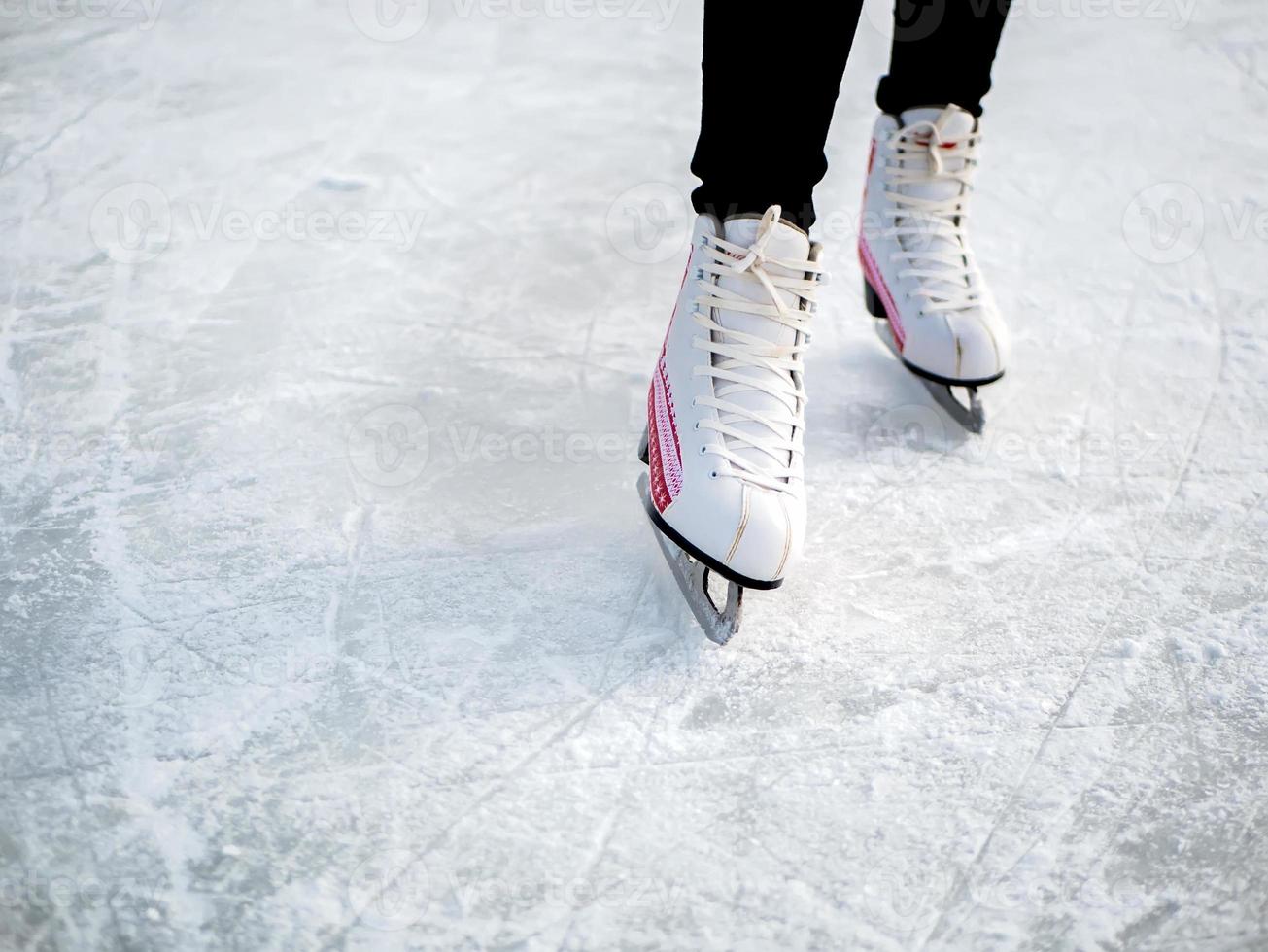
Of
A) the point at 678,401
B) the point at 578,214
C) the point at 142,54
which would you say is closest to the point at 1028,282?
the point at 578,214

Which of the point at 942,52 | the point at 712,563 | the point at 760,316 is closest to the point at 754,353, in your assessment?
the point at 760,316

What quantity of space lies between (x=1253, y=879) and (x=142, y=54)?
217 centimetres

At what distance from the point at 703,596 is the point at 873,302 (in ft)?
1.72

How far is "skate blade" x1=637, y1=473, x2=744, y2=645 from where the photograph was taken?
0.98 meters

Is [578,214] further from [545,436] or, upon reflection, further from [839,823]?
[839,823]

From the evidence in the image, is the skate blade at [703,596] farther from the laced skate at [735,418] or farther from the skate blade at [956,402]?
the skate blade at [956,402]

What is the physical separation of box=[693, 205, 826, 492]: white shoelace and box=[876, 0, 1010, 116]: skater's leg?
1.18 ft

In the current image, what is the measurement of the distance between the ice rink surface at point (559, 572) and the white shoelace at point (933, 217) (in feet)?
0.48

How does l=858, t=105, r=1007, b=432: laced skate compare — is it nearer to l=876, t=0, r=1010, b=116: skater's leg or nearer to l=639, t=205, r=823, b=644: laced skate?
l=876, t=0, r=1010, b=116: skater's leg

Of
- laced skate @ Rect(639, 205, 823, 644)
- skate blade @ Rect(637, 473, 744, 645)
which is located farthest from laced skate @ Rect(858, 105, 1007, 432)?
skate blade @ Rect(637, 473, 744, 645)

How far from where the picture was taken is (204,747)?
86 centimetres

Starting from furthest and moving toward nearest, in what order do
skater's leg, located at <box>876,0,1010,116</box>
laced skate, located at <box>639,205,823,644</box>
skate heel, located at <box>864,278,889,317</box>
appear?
skate heel, located at <box>864,278,889,317</box> < skater's leg, located at <box>876,0,1010,116</box> < laced skate, located at <box>639,205,823,644</box>

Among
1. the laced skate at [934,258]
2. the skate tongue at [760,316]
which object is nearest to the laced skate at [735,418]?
the skate tongue at [760,316]

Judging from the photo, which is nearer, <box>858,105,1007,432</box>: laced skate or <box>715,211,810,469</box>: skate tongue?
<box>715,211,810,469</box>: skate tongue
